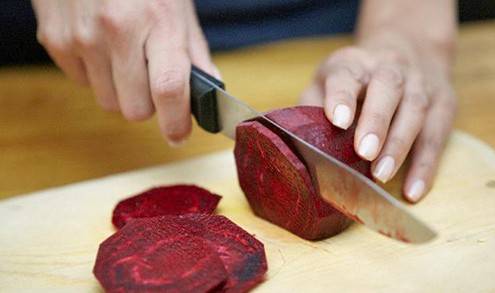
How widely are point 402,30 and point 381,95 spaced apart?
27.2 inches

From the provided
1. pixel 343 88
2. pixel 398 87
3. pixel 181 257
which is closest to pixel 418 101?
pixel 398 87

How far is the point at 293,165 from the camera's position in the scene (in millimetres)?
1899

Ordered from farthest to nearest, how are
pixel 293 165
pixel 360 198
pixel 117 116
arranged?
pixel 117 116 < pixel 293 165 < pixel 360 198

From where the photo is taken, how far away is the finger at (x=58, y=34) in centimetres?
240

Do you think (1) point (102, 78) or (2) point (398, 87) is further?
(1) point (102, 78)

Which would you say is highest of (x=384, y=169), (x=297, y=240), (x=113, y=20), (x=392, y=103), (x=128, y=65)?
(x=113, y=20)

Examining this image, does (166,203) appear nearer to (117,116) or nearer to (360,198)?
(360,198)

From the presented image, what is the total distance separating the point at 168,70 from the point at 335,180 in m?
0.64

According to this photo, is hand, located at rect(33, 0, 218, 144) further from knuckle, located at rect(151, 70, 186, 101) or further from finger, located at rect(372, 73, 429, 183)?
finger, located at rect(372, 73, 429, 183)

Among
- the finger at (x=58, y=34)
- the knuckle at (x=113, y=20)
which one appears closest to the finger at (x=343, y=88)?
the knuckle at (x=113, y=20)

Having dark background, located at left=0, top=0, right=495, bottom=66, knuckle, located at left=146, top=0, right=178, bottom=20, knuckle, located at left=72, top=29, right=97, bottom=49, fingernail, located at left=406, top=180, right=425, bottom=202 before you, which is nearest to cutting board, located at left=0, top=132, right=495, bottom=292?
fingernail, located at left=406, top=180, right=425, bottom=202

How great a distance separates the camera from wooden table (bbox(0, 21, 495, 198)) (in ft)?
8.53

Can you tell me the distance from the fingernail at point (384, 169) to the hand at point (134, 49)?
2.02 feet

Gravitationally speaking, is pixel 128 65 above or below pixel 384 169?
above
